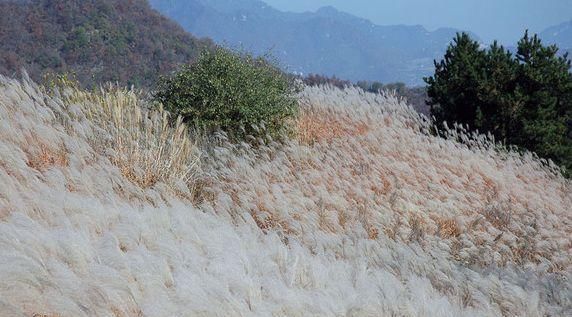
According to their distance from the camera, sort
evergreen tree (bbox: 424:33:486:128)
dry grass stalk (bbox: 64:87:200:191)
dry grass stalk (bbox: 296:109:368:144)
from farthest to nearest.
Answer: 1. evergreen tree (bbox: 424:33:486:128)
2. dry grass stalk (bbox: 296:109:368:144)
3. dry grass stalk (bbox: 64:87:200:191)

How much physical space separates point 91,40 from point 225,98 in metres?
50.4

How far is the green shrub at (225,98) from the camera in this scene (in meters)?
8.34

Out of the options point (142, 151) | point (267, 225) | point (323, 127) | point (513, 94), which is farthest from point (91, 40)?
point (267, 225)

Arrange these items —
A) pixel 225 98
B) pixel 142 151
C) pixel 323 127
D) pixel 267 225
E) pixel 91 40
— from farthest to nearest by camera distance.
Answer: pixel 91 40
pixel 323 127
pixel 225 98
pixel 142 151
pixel 267 225

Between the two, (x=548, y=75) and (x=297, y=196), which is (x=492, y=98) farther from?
(x=297, y=196)

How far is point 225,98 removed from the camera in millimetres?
8430

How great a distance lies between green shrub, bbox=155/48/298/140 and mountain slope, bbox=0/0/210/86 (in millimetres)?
35093

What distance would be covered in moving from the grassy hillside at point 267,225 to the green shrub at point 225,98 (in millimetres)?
518

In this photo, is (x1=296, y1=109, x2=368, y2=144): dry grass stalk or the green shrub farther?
(x1=296, y1=109, x2=368, y2=144): dry grass stalk

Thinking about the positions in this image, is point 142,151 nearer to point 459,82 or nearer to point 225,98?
point 225,98

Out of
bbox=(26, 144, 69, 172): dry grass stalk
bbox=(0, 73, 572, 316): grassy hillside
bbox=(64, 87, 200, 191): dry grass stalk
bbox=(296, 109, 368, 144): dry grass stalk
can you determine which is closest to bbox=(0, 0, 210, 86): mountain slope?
bbox=(296, 109, 368, 144): dry grass stalk

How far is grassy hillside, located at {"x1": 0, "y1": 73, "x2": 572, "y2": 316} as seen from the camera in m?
2.70

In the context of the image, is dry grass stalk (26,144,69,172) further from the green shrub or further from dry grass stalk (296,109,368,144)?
dry grass stalk (296,109,368,144)

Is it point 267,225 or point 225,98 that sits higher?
point 225,98
